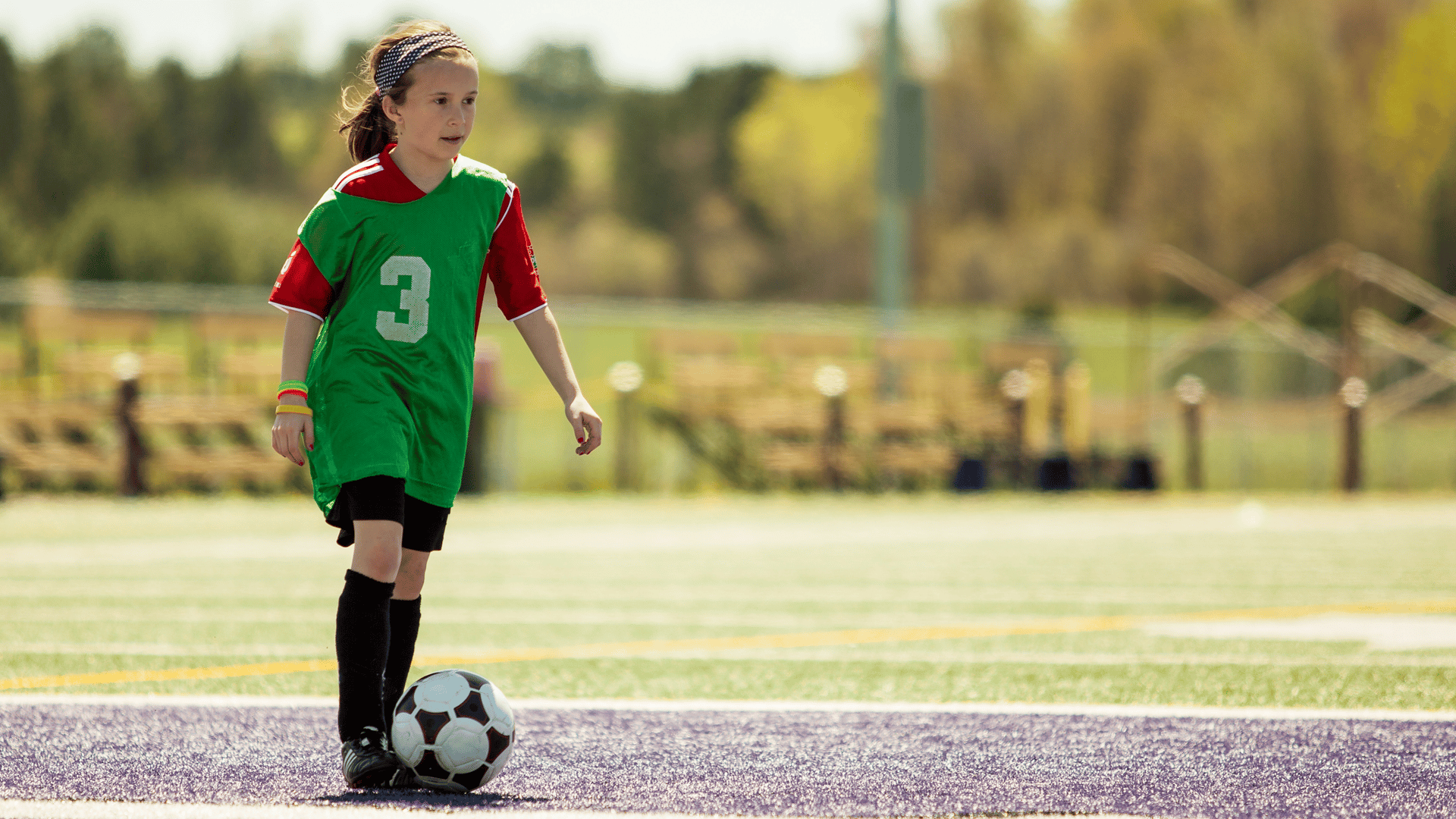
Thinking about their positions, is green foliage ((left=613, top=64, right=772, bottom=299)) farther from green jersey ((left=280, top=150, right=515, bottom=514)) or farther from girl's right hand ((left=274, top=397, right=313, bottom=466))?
girl's right hand ((left=274, top=397, right=313, bottom=466))

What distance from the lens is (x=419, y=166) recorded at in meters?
3.80

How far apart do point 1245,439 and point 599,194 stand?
66.3 meters

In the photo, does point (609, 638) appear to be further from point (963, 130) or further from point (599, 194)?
point (599, 194)

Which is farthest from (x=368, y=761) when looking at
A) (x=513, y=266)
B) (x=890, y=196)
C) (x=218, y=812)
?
(x=890, y=196)

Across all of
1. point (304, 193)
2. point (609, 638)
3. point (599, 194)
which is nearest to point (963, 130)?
point (599, 194)

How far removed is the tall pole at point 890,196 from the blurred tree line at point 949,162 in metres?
31.1

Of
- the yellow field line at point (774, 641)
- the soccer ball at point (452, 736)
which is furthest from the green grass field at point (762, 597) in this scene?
the soccer ball at point (452, 736)

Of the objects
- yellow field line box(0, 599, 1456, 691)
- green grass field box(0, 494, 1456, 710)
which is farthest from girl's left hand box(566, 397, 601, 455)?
yellow field line box(0, 599, 1456, 691)

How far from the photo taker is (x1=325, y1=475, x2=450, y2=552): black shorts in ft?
11.9

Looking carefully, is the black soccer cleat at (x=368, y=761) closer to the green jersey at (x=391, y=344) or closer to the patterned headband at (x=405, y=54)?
the green jersey at (x=391, y=344)

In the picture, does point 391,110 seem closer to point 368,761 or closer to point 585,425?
point 585,425

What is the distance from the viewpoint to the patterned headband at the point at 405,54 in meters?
3.77

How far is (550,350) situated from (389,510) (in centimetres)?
57

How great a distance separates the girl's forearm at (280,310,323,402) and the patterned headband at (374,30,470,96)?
54 centimetres
